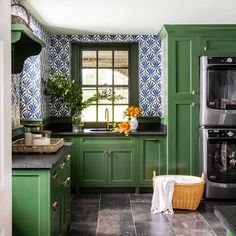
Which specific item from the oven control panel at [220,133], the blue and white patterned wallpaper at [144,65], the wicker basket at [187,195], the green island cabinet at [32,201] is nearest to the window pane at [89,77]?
the blue and white patterned wallpaper at [144,65]

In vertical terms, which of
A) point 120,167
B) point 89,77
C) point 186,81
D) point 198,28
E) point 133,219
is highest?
point 198,28

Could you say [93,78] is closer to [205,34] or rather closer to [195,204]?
[205,34]

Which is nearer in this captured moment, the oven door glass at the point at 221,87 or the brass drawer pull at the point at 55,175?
the brass drawer pull at the point at 55,175

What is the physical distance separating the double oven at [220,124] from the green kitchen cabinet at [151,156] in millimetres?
616

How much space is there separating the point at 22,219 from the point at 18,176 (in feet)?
0.90

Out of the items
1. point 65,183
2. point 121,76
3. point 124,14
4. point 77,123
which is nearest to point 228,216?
point 65,183

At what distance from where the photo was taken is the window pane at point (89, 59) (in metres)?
6.08

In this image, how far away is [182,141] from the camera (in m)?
5.34

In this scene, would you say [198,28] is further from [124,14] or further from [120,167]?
[120,167]

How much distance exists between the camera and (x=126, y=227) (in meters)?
4.02

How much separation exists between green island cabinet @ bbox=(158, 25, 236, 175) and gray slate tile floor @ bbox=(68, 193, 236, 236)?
2.06 feet

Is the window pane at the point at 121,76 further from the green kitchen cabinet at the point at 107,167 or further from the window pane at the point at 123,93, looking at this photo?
the green kitchen cabinet at the point at 107,167

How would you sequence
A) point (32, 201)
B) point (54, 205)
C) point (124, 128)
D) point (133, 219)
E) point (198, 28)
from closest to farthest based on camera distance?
point (32, 201), point (54, 205), point (133, 219), point (198, 28), point (124, 128)

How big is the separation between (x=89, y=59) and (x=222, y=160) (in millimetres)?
2396
